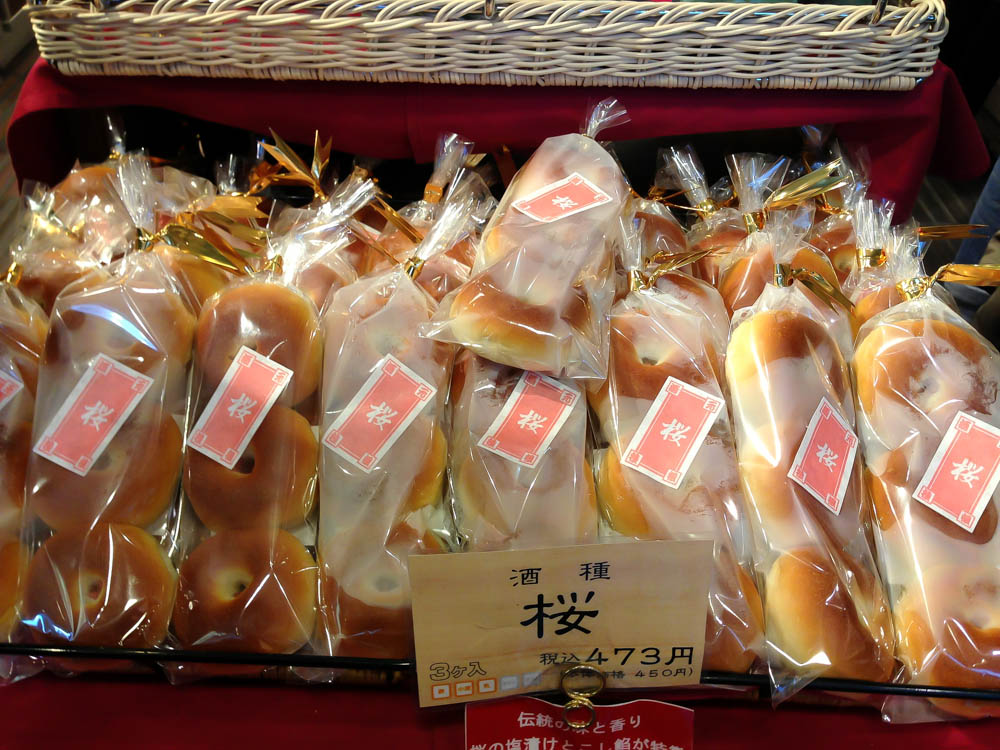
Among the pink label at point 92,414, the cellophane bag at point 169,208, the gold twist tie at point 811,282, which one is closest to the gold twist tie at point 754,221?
the gold twist tie at point 811,282

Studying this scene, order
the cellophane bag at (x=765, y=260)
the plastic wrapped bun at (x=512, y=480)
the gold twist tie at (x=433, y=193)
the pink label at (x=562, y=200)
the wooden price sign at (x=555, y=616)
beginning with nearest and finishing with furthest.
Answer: the wooden price sign at (x=555, y=616), the plastic wrapped bun at (x=512, y=480), the pink label at (x=562, y=200), the cellophane bag at (x=765, y=260), the gold twist tie at (x=433, y=193)

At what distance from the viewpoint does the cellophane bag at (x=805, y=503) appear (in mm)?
854

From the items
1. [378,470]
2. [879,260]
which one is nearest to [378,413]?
[378,470]

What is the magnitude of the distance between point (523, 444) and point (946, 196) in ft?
7.24

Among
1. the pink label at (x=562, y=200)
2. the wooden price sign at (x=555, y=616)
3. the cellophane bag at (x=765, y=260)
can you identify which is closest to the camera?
the wooden price sign at (x=555, y=616)

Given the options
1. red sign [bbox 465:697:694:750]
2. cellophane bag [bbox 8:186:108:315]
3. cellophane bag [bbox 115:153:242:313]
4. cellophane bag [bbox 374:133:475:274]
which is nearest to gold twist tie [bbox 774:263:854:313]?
cellophane bag [bbox 374:133:475:274]

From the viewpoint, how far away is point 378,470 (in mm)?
899

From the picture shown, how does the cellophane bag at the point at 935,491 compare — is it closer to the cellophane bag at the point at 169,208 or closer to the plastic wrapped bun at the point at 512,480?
the plastic wrapped bun at the point at 512,480

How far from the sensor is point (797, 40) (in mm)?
1105

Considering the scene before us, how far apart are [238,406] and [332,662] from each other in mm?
334

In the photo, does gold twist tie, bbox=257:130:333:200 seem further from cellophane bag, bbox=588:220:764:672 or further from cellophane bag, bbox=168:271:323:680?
cellophane bag, bbox=588:220:764:672

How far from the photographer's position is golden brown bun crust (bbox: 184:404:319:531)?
91cm

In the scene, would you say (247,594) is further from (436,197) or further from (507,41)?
(507,41)

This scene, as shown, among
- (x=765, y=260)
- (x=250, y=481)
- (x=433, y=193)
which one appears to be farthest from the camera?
(x=433, y=193)
